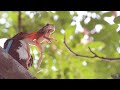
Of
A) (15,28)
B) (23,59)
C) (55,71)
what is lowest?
(55,71)

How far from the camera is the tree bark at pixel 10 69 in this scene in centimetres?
102

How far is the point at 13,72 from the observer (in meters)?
1.04

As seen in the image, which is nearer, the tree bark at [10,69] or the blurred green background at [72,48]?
the tree bark at [10,69]

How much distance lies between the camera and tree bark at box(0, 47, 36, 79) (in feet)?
3.34

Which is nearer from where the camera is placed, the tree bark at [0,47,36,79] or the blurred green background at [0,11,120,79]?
the tree bark at [0,47,36,79]

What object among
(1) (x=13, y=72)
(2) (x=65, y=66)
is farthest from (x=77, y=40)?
(1) (x=13, y=72)

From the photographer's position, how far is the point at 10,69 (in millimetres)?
1047

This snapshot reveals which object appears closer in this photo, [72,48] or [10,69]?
[10,69]

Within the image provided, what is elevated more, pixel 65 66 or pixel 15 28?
→ pixel 15 28

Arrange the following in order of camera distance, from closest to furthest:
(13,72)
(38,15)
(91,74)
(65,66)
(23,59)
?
(13,72), (23,59), (91,74), (65,66), (38,15)
